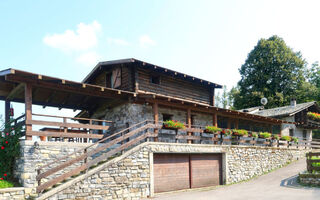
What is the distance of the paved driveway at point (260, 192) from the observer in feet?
43.4

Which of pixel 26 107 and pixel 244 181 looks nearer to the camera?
pixel 26 107

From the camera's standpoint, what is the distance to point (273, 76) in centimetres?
4056

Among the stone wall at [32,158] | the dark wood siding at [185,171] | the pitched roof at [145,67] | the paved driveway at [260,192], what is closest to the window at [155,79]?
the pitched roof at [145,67]

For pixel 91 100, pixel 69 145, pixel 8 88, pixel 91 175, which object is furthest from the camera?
pixel 91 100

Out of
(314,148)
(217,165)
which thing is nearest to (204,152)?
Result: (217,165)

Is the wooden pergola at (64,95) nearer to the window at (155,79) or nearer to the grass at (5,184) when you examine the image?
the grass at (5,184)

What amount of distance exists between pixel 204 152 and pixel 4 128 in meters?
9.97

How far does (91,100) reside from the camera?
57.6 ft

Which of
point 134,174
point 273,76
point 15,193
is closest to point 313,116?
point 273,76

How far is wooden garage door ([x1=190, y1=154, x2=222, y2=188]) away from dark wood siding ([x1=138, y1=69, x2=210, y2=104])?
4.49 meters

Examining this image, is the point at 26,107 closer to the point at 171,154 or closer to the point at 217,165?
the point at 171,154

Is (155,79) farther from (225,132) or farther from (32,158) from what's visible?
(32,158)

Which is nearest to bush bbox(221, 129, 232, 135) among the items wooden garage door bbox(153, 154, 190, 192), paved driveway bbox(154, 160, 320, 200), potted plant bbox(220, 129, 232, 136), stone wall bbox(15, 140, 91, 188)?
potted plant bbox(220, 129, 232, 136)

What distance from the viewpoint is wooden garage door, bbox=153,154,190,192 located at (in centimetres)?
1441
